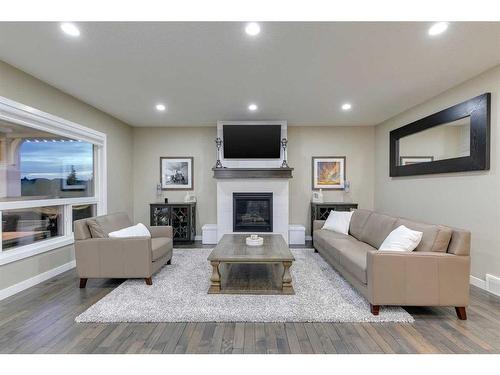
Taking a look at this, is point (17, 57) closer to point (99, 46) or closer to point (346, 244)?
point (99, 46)

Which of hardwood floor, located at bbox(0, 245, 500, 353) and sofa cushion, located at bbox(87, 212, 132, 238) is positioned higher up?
sofa cushion, located at bbox(87, 212, 132, 238)

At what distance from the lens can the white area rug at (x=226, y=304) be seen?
2.47m

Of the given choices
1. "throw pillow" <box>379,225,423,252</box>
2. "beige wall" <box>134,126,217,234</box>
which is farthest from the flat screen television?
"throw pillow" <box>379,225,423,252</box>

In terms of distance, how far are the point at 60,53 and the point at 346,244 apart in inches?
158


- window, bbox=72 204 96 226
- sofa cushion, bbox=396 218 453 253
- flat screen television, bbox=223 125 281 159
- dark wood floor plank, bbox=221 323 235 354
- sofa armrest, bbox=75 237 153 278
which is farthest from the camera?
flat screen television, bbox=223 125 281 159

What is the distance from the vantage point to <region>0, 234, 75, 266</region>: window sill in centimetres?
297

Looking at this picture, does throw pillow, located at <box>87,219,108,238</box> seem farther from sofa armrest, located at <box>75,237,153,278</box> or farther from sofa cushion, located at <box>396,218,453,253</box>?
sofa cushion, located at <box>396,218,453,253</box>

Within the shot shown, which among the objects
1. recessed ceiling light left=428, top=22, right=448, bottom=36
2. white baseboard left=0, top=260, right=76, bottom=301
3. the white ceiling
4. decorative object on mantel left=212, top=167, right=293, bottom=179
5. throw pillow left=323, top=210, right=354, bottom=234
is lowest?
white baseboard left=0, top=260, right=76, bottom=301

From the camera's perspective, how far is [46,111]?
350cm

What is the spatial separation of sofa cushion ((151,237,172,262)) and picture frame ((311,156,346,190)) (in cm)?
351

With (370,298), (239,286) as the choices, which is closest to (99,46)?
(239,286)

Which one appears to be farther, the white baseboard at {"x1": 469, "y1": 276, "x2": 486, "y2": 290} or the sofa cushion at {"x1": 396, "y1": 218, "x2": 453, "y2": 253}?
the white baseboard at {"x1": 469, "y1": 276, "x2": 486, "y2": 290}

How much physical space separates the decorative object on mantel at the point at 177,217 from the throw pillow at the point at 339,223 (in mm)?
2806

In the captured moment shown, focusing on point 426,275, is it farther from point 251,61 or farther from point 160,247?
point 160,247
